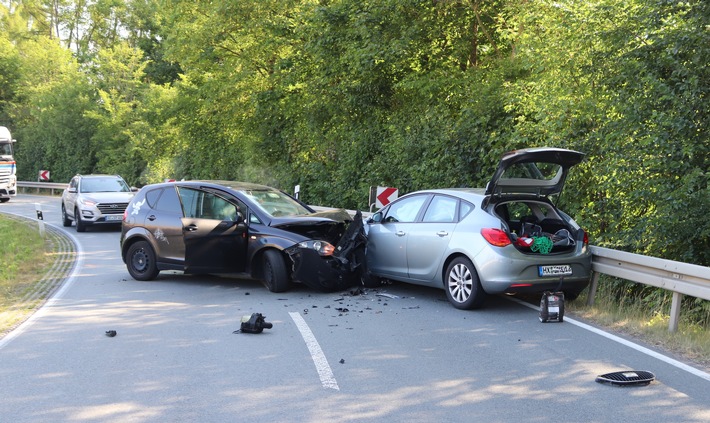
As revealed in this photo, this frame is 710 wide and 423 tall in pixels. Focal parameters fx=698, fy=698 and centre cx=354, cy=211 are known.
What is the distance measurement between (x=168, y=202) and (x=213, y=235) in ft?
4.41

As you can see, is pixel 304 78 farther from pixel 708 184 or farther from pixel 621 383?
pixel 621 383

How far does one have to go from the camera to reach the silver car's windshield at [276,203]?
36.3 ft

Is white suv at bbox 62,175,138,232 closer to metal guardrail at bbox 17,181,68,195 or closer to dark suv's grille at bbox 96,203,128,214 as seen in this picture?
dark suv's grille at bbox 96,203,128,214

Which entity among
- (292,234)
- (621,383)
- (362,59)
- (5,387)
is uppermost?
(362,59)

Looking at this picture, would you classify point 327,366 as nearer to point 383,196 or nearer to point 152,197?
point 152,197

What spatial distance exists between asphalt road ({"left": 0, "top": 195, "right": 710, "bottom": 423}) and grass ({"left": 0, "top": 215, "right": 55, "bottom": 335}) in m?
0.39

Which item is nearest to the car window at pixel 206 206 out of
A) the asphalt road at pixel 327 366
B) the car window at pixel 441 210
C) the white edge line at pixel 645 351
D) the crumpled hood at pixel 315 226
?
the crumpled hood at pixel 315 226

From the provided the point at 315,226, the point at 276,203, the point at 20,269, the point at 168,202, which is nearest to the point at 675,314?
the point at 315,226

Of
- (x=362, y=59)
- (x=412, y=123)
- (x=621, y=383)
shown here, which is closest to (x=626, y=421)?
(x=621, y=383)

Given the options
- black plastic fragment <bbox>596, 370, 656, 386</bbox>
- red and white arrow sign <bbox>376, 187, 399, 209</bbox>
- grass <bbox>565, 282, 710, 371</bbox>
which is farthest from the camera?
red and white arrow sign <bbox>376, 187, 399, 209</bbox>

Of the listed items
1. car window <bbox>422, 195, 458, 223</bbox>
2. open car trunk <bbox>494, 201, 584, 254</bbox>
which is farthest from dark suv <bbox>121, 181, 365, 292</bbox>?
open car trunk <bbox>494, 201, 584, 254</bbox>

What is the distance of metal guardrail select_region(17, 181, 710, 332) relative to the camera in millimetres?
7473

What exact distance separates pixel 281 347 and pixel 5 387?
2.54 metres

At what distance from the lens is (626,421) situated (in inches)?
195
